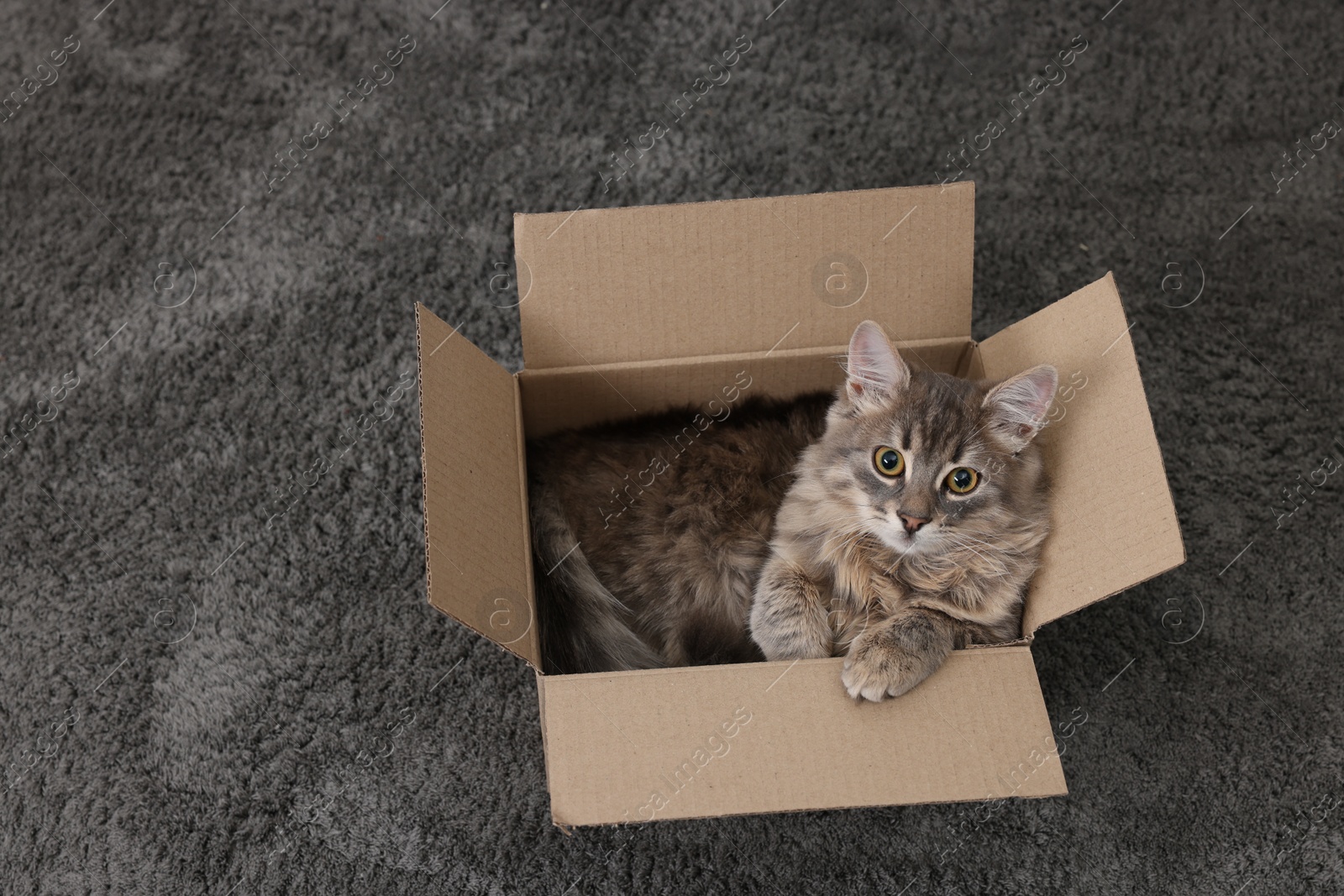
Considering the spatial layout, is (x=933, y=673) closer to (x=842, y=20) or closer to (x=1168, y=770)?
(x=1168, y=770)

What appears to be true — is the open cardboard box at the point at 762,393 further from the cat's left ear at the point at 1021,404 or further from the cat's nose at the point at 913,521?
the cat's nose at the point at 913,521

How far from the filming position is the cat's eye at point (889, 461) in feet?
5.16

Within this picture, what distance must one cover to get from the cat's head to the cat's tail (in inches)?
18.2

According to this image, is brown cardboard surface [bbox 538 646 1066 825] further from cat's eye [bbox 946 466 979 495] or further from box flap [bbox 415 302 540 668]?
cat's eye [bbox 946 466 979 495]

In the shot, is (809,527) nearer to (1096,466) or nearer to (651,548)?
(651,548)

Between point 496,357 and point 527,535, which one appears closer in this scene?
point 527,535

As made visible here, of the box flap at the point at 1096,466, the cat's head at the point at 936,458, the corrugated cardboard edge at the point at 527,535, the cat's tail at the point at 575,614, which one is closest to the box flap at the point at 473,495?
the corrugated cardboard edge at the point at 527,535

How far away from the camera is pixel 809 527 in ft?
5.40

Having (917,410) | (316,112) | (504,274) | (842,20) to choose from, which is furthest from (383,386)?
(842,20)

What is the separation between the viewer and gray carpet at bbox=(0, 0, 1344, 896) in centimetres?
181

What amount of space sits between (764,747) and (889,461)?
20.9 inches

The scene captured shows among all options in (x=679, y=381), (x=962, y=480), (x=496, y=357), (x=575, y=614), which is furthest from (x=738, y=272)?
(x=496, y=357)

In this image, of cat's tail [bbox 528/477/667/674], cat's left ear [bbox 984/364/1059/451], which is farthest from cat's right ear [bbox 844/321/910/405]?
cat's tail [bbox 528/477/667/674]

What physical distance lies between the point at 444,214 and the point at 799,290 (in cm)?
114
